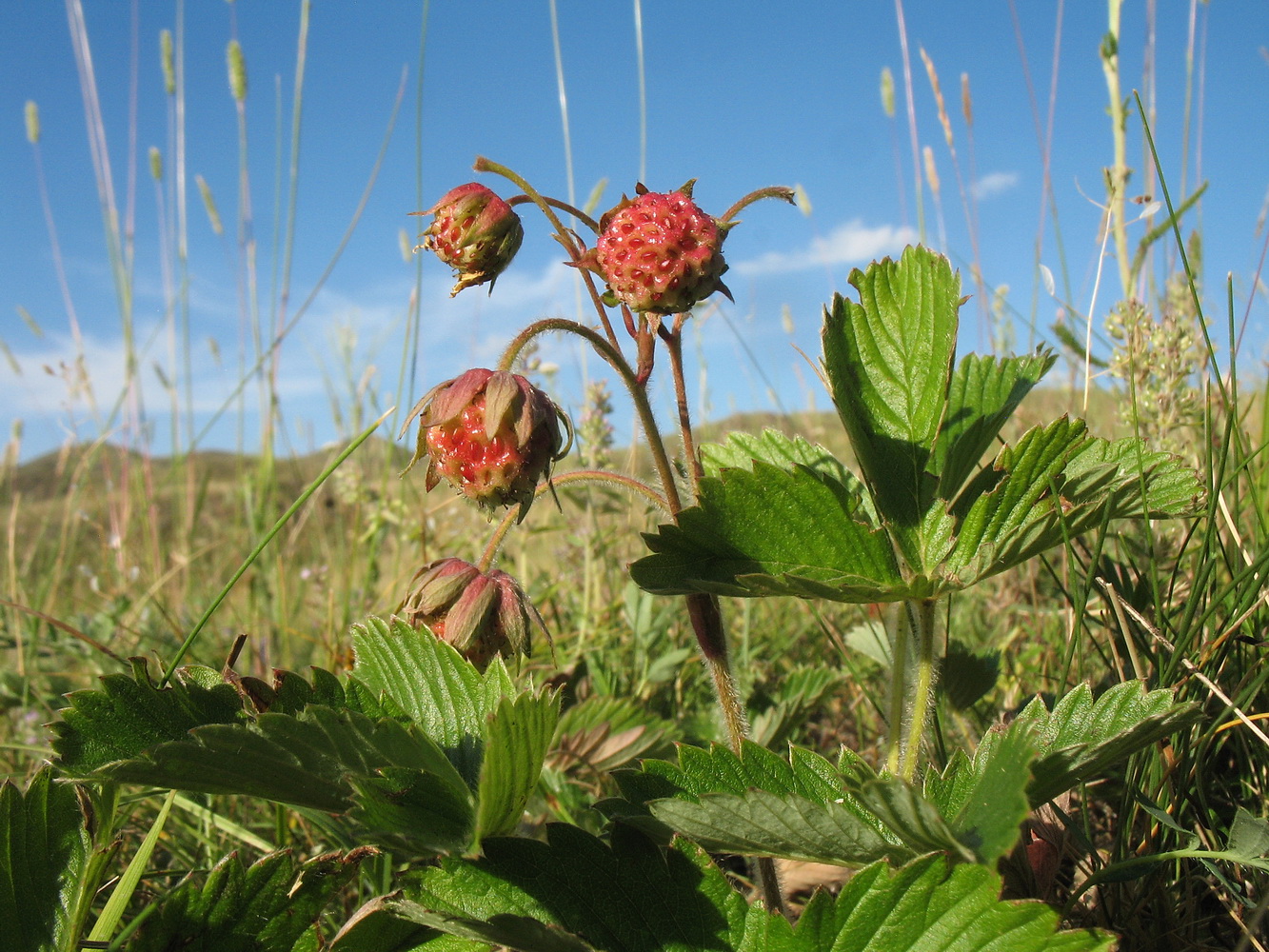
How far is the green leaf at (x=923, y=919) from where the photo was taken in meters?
0.84

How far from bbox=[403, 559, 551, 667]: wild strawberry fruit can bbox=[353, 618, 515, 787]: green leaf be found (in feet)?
0.64

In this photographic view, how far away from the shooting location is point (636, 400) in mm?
1268

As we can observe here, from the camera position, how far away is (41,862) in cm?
106

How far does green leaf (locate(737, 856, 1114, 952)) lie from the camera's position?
840mm

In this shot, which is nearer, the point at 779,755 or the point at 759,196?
the point at 779,755

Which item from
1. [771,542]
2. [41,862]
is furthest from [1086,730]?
[41,862]

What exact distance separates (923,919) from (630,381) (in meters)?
0.73

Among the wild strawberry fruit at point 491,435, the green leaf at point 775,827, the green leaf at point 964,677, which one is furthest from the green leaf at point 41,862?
the green leaf at point 964,677

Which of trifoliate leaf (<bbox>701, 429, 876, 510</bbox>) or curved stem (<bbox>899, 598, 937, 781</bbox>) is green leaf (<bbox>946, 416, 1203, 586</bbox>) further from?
trifoliate leaf (<bbox>701, 429, 876, 510</bbox>)

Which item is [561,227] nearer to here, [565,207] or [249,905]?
[565,207]

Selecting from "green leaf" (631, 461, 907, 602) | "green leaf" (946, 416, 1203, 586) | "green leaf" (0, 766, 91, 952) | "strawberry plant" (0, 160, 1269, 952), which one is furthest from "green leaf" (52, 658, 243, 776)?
"green leaf" (946, 416, 1203, 586)

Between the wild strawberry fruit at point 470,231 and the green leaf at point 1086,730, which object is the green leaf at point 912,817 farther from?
the wild strawberry fruit at point 470,231

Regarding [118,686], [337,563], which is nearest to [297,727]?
[118,686]

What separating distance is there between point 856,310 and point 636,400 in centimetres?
32
